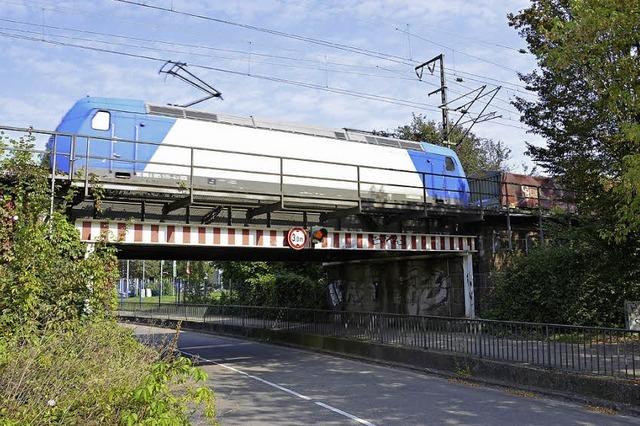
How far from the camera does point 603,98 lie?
11688 mm

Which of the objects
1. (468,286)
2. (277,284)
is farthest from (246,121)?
(277,284)

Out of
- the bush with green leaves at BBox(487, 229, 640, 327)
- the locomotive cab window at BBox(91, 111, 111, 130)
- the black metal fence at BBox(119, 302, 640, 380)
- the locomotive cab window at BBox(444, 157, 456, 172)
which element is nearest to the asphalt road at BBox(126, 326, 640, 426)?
the black metal fence at BBox(119, 302, 640, 380)

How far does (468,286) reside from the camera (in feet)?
68.3

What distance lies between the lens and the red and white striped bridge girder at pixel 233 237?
44.9ft

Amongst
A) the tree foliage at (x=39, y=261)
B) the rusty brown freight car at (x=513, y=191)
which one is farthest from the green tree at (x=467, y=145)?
the tree foliage at (x=39, y=261)

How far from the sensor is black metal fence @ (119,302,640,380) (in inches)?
428

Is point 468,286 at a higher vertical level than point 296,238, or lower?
lower

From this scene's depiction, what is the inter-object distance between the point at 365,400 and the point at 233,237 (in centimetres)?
652

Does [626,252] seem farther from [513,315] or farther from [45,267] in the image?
[45,267]

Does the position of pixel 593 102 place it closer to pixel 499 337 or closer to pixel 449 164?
pixel 499 337

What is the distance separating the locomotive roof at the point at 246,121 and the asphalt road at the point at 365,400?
8.05 m

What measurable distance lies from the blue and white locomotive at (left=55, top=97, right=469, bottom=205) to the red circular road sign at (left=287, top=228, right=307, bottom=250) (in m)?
1.05

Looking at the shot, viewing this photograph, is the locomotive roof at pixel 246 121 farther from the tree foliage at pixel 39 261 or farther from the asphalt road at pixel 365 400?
the asphalt road at pixel 365 400

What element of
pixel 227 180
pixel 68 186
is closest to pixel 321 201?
pixel 227 180
